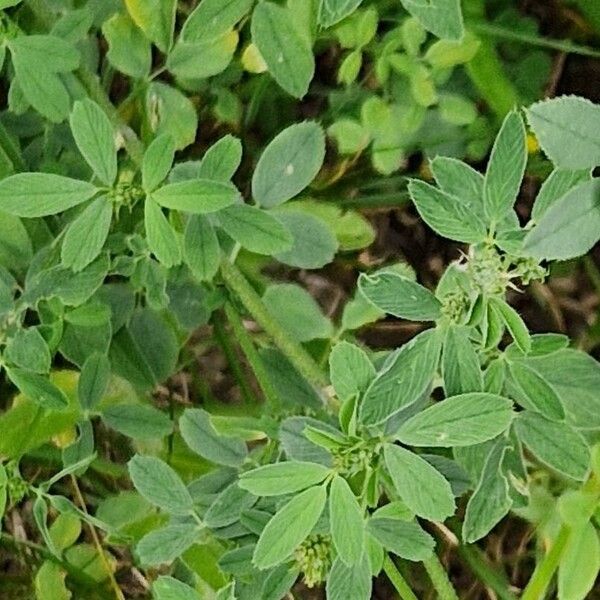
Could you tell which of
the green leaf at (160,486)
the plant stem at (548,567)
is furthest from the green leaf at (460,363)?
the green leaf at (160,486)

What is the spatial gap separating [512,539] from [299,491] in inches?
36.5

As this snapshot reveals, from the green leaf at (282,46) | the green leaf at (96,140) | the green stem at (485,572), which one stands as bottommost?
the green stem at (485,572)

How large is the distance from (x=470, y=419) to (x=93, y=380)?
520 millimetres

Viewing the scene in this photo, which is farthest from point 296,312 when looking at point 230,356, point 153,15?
point 153,15

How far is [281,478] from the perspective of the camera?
96 cm

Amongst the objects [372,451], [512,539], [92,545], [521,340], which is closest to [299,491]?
[372,451]

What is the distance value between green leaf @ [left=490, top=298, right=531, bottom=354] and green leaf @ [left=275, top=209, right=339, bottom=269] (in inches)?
15.9

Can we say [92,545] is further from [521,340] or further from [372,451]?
[521,340]

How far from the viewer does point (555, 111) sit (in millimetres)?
842

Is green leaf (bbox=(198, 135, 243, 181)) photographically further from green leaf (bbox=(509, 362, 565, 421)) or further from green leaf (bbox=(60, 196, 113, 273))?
green leaf (bbox=(509, 362, 565, 421))

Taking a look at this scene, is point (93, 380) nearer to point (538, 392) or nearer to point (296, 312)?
point (296, 312)

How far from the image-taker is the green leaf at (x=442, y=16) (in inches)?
37.1

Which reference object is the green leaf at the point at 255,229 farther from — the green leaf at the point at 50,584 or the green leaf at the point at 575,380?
the green leaf at the point at 50,584

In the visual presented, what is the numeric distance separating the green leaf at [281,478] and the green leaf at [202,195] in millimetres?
266
